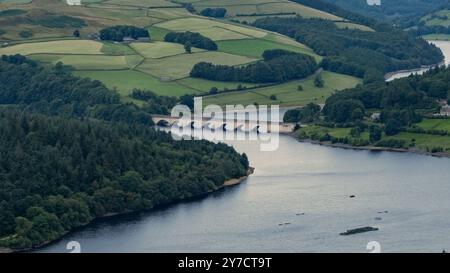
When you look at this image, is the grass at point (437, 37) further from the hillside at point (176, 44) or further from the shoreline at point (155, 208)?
the shoreline at point (155, 208)

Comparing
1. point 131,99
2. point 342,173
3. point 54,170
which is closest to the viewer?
point 54,170

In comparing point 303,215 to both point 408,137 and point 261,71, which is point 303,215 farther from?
point 261,71

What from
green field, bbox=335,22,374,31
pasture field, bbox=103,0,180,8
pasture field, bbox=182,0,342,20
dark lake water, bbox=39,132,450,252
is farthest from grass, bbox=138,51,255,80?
dark lake water, bbox=39,132,450,252

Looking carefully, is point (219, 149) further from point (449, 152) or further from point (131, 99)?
point (131, 99)

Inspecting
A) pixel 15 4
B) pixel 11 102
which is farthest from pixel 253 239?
pixel 15 4

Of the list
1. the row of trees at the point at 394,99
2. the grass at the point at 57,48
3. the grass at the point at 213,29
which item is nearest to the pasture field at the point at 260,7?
the grass at the point at 213,29

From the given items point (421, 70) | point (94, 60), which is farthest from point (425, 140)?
point (421, 70)
